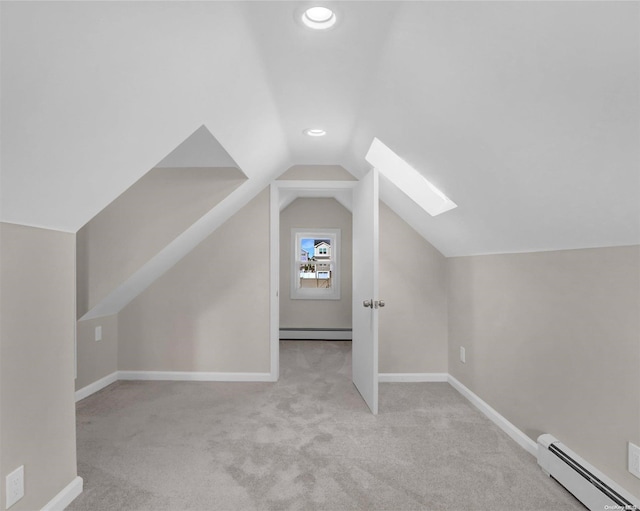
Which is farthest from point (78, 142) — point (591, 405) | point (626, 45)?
point (591, 405)

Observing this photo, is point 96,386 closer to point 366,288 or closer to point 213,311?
point 213,311

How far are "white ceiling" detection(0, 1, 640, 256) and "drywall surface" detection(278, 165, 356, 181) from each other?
1563mm

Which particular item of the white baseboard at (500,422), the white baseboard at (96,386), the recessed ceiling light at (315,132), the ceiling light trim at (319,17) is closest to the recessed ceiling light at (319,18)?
the ceiling light trim at (319,17)

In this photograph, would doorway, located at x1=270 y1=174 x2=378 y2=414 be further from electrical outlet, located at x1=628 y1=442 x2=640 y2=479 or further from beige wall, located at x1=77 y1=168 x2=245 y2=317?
electrical outlet, located at x1=628 y1=442 x2=640 y2=479

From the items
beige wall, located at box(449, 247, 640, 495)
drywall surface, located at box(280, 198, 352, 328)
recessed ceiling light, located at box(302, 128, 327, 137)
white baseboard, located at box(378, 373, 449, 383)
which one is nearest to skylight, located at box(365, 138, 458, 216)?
recessed ceiling light, located at box(302, 128, 327, 137)

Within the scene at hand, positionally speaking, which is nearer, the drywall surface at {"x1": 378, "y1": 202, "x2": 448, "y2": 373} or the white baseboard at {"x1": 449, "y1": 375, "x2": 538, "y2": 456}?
the white baseboard at {"x1": 449, "y1": 375, "x2": 538, "y2": 456}

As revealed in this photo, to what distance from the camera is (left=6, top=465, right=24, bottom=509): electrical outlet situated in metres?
1.58

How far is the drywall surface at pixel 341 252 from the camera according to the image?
21.4 feet

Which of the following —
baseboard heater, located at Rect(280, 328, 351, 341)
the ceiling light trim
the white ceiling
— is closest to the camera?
the white ceiling

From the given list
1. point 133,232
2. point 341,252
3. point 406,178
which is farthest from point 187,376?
point 341,252

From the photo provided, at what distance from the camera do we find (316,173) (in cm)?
405

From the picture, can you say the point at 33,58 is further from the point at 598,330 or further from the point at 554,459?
the point at 554,459

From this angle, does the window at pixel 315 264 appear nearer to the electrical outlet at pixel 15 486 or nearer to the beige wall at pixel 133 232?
the beige wall at pixel 133 232

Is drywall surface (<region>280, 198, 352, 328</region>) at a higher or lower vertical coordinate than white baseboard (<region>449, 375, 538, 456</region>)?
higher
